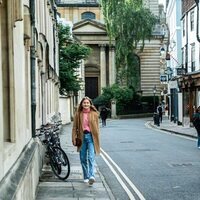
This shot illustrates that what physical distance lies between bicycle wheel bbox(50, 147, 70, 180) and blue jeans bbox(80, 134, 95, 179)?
817 mm

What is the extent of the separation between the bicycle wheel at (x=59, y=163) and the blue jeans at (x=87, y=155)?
817 millimetres

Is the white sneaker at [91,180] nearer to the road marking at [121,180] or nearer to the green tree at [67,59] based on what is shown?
the road marking at [121,180]

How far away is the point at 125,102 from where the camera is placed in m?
65.9

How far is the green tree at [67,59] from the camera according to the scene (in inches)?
1596

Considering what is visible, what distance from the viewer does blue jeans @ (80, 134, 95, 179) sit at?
10617 mm

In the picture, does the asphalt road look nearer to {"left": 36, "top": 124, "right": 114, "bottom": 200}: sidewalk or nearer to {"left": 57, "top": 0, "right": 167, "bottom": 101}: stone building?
{"left": 36, "top": 124, "right": 114, "bottom": 200}: sidewalk

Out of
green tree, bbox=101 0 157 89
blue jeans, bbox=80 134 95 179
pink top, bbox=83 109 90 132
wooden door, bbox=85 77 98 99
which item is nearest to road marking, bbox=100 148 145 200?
Result: blue jeans, bbox=80 134 95 179

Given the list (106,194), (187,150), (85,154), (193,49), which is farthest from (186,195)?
(193,49)

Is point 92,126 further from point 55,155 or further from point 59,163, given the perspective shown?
point 55,155

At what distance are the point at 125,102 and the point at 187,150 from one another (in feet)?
152

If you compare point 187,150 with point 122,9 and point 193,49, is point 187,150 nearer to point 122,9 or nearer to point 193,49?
point 193,49

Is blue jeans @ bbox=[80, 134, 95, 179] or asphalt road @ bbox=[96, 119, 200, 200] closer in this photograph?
asphalt road @ bbox=[96, 119, 200, 200]

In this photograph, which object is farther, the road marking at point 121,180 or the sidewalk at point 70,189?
the road marking at point 121,180

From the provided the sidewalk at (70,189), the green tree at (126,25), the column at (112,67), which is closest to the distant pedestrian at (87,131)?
the sidewalk at (70,189)
